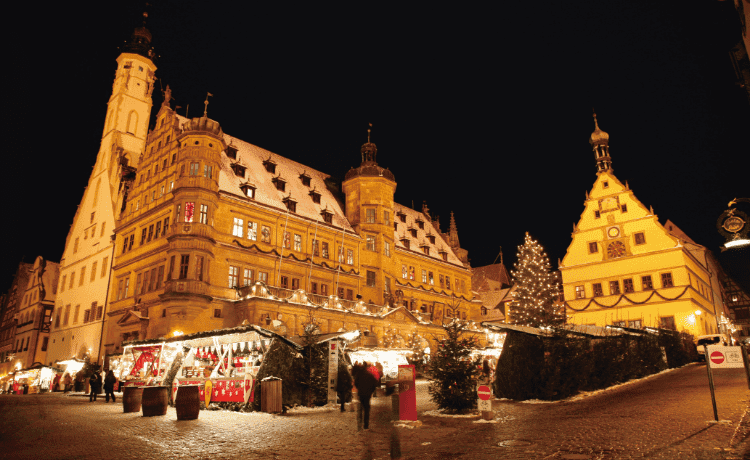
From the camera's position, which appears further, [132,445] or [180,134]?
[180,134]

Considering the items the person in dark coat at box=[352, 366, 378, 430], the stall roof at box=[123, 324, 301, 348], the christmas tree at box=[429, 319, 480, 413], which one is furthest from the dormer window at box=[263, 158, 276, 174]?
the person in dark coat at box=[352, 366, 378, 430]

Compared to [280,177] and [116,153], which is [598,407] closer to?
[280,177]

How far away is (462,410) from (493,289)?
6644 centimetres

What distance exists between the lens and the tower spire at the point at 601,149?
1999 inches

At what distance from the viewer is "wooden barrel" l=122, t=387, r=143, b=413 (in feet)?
57.2

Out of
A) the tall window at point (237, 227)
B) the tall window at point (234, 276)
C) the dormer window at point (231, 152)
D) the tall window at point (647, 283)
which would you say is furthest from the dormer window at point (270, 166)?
the tall window at point (647, 283)

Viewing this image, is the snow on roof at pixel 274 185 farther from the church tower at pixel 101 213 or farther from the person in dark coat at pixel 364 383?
the person in dark coat at pixel 364 383

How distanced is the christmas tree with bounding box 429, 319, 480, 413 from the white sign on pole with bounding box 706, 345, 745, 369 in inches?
257

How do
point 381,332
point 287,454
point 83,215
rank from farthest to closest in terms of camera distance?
point 83,215
point 381,332
point 287,454

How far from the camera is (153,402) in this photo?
16203 millimetres

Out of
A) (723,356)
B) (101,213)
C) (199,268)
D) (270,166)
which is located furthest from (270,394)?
(101,213)

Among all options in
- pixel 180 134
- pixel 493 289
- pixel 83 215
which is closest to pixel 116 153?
pixel 83 215

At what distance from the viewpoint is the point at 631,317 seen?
148ft

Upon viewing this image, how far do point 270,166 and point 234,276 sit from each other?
1190 cm
